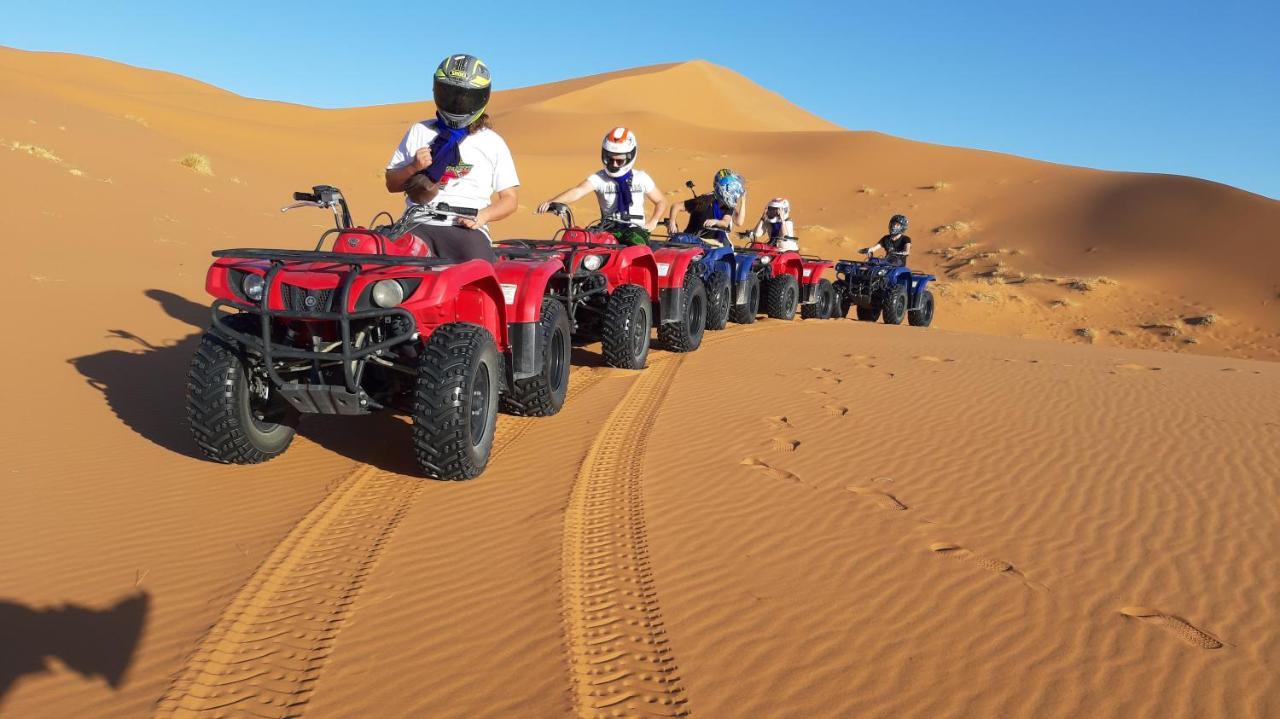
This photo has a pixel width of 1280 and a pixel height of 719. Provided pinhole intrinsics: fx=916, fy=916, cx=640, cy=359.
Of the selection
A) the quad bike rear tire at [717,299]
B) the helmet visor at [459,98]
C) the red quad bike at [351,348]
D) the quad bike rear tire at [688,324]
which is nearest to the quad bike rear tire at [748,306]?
the quad bike rear tire at [717,299]

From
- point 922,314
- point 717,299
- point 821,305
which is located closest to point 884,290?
point 922,314

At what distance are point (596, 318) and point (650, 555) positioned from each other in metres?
4.15

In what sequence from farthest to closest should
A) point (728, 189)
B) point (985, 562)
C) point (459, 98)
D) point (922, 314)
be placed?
point (922, 314), point (728, 189), point (459, 98), point (985, 562)

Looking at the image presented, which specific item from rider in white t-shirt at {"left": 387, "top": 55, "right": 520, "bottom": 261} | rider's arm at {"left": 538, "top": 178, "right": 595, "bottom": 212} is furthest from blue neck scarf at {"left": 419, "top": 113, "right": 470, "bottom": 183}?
rider's arm at {"left": 538, "top": 178, "right": 595, "bottom": 212}

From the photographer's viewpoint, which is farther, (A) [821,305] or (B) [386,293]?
(A) [821,305]

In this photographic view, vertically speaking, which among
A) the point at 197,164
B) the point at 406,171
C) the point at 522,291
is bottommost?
the point at 522,291

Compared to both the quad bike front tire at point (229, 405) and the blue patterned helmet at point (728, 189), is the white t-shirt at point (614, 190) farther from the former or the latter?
the quad bike front tire at point (229, 405)

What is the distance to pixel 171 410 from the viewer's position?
19.5ft

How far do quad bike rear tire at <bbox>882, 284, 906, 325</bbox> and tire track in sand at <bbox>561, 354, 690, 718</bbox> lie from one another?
32.7 feet

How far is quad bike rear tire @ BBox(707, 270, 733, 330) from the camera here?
1020 centimetres

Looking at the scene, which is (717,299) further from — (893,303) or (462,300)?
(462,300)

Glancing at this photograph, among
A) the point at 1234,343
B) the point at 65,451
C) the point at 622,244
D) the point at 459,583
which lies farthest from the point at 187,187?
the point at 1234,343

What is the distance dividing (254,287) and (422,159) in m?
1.16

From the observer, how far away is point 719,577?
3705 millimetres
